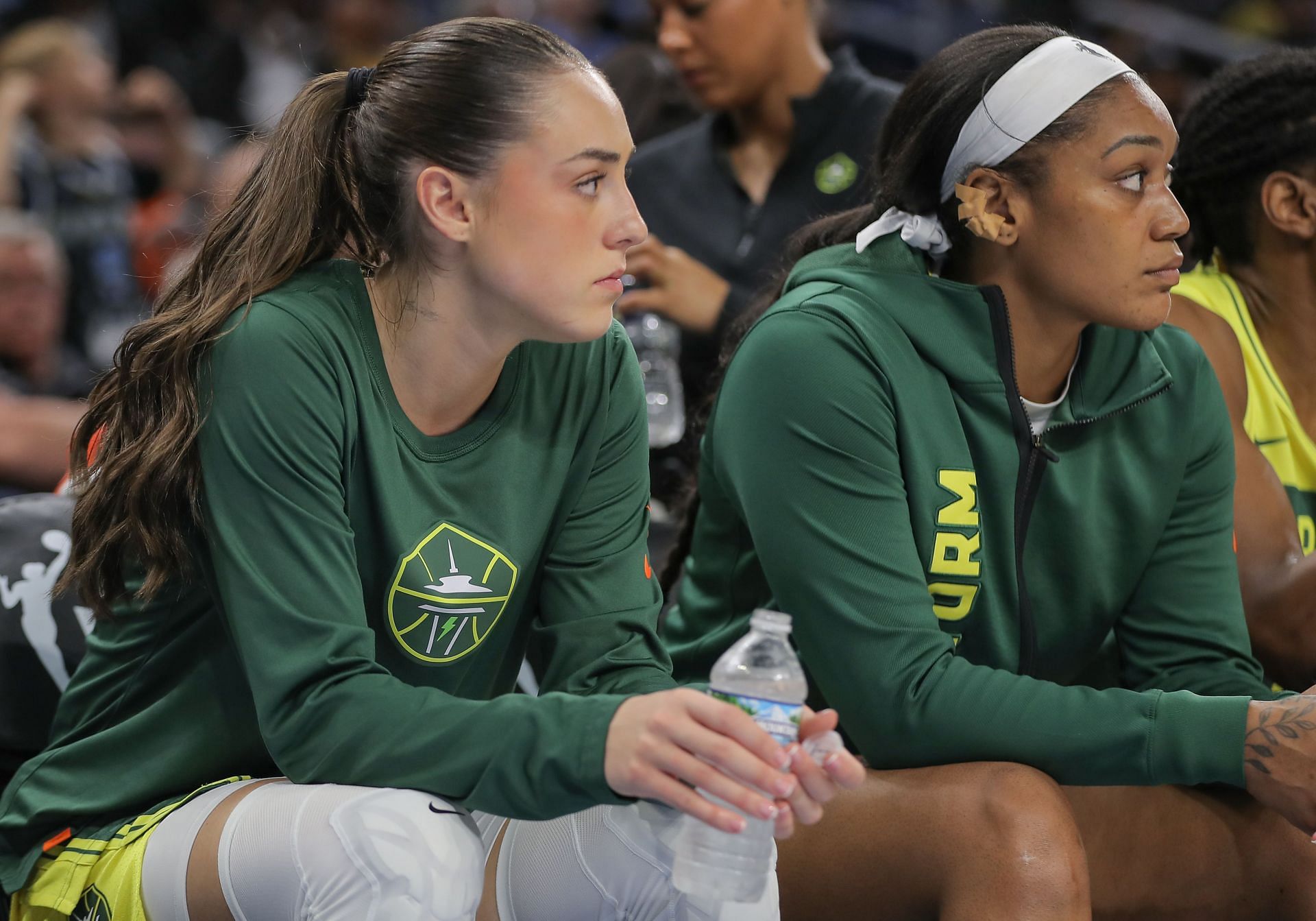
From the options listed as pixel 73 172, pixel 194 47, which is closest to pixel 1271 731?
pixel 73 172

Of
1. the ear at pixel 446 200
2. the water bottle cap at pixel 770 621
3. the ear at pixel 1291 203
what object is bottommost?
the water bottle cap at pixel 770 621

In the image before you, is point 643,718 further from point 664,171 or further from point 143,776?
point 664,171

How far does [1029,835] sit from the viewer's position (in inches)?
75.5

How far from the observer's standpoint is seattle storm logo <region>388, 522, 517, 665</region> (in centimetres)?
192

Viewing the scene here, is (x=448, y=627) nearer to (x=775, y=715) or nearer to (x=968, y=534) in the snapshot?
(x=775, y=715)

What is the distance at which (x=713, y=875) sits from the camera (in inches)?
67.4

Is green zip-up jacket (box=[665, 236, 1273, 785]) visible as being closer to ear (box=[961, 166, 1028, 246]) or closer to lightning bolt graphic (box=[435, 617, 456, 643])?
ear (box=[961, 166, 1028, 246])

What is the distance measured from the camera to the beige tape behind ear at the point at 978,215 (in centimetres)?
233

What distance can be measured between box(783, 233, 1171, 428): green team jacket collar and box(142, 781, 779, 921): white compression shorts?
2.73 ft

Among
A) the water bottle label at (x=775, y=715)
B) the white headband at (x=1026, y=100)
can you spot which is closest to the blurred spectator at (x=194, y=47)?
the white headband at (x=1026, y=100)

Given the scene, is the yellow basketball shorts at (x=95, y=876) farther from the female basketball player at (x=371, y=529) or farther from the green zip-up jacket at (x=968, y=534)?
the green zip-up jacket at (x=968, y=534)

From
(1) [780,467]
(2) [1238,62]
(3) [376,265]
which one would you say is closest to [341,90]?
(3) [376,265]

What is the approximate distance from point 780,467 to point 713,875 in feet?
2.09

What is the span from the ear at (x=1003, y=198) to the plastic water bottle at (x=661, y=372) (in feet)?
4.16
